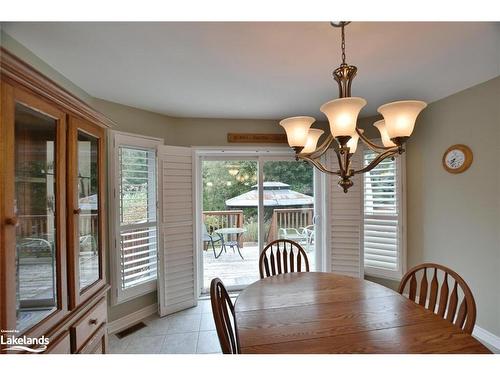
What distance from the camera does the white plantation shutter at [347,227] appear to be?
9.57 feet

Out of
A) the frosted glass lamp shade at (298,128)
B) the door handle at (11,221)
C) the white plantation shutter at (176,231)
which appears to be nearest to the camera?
the door handle at (11,221)

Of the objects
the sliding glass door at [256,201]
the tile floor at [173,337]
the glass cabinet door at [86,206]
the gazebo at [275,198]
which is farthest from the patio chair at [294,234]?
the glass cabinet door at [86,206]

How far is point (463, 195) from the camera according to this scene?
220 cm

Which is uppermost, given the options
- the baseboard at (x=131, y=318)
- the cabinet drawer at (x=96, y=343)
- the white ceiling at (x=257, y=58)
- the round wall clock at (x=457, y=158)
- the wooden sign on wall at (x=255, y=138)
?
the white ceiling at (x=257, y=58)

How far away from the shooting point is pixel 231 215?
3264mm

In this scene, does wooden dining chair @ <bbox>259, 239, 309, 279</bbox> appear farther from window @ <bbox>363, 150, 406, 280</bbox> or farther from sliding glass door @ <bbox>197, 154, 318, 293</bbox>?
window @ <bbox>363, 150, 406, 280</bbox>

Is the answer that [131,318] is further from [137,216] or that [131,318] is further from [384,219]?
[384,219]

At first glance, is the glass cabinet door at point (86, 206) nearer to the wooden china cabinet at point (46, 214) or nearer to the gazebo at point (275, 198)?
the wooden china cabinet at point (46, 214)

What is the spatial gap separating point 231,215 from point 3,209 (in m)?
2.54

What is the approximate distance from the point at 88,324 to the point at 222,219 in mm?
2085

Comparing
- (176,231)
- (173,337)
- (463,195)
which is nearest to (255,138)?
(176,231)

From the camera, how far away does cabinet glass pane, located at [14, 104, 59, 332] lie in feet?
3.21
